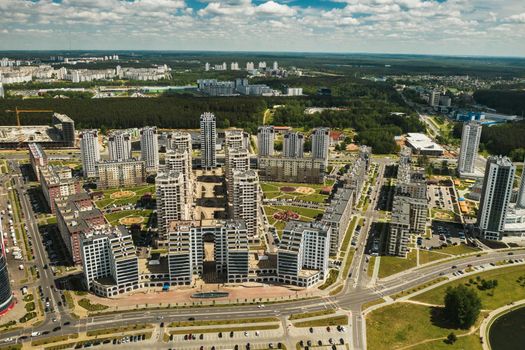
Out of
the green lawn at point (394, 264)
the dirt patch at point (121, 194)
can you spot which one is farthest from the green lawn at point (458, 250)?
the dirt patch at point (121, 194)

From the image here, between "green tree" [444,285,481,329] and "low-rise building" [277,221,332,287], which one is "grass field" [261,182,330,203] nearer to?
"low-rise building" [277,221,332,287]

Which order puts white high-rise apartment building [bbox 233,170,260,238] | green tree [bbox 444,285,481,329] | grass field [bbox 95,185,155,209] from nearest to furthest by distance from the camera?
green tree [bbox 444,285,481,329]
white high-rise apartment building [bbox 233,170,260,238]
grass field [bbox 95,185,155,209]

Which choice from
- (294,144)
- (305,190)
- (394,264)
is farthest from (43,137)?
(394,264)

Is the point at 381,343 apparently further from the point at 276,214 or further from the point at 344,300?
the point at 276,214

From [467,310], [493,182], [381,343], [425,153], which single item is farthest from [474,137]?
[381,343]

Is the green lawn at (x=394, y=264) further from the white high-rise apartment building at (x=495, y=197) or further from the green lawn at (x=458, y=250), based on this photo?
the white high-rise apartment building at (x=495, y=197)

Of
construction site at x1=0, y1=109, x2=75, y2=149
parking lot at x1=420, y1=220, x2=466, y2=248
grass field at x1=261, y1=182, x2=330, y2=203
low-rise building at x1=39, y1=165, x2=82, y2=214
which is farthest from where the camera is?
construction site at x1=0, y1=109, x2=75, y2=149

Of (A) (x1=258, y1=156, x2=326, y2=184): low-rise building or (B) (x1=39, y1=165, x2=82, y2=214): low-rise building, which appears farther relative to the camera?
(A) (x1=258, y1=156, x2=326, y2=184): low-rise building

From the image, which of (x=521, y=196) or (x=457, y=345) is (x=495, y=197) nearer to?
(x=521, y=196)

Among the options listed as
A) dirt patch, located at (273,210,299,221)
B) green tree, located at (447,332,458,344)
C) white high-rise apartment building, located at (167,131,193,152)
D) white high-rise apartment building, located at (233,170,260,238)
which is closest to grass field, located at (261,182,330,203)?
dirt patch, located at (273,210,299,221)
